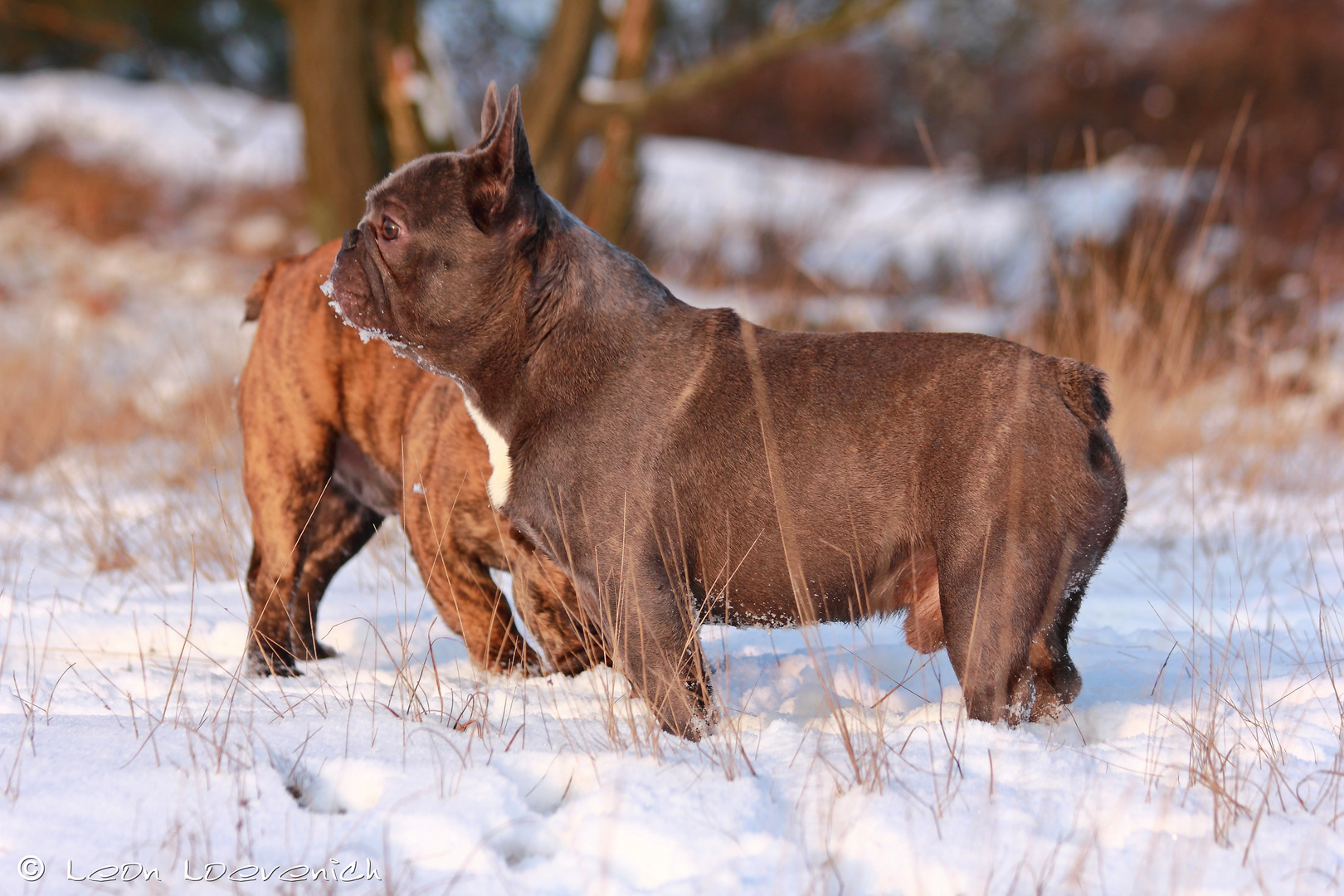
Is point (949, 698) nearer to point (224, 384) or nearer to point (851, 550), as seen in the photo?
point (851, 550)

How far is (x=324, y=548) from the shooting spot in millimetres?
4328

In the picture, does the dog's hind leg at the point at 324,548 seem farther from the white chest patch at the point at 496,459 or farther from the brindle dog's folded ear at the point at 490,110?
the brindle dog's folded ear at the point at 490,110

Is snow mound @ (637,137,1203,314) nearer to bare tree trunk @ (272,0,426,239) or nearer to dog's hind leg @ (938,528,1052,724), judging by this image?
bare tree trunk @ (272,0,426,239)

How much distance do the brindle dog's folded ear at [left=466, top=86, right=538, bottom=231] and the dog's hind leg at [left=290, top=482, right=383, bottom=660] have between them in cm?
174

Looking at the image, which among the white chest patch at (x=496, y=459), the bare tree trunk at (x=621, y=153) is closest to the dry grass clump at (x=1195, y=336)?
the white chest patch at (x=496, y=459)

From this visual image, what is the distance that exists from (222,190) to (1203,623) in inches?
563

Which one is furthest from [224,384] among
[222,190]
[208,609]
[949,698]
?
[222,190]

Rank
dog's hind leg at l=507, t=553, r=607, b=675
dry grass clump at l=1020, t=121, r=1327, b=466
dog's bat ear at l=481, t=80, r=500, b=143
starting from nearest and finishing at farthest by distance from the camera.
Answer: dog's bat ear at l=481, t=80, r=500, b=143 < dog's hind leg at l=507, t=553, r=607, b=675 < dry grass clump at l=1020, t=121, r=1327, b=466

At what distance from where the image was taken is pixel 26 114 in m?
15.1

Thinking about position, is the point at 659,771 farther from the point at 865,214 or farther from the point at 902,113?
the point at 902,113

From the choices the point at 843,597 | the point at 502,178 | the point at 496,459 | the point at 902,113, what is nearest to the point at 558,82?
the point at 502,178

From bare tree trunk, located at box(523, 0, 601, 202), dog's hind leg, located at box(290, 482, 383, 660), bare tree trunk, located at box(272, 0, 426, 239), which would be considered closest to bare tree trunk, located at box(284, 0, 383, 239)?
bare tree trunk, located at box(272, 0, 426, 239)

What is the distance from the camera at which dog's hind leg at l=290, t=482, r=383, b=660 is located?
4.11 m

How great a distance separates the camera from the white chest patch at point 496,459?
2.98 metres
